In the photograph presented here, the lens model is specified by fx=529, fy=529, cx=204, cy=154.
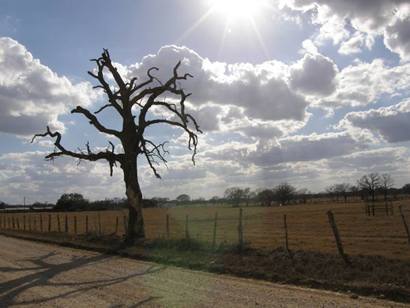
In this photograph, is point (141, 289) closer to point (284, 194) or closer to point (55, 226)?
point (55, 226)

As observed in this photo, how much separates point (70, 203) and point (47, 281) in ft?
455

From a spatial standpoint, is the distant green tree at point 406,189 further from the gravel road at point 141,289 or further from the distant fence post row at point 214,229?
the gravel road at point 141,289

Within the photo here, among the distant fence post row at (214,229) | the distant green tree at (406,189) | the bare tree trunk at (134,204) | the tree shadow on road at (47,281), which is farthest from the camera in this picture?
the distant green tree at (406,189)

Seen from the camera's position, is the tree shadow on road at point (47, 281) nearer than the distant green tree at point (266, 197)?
Yes

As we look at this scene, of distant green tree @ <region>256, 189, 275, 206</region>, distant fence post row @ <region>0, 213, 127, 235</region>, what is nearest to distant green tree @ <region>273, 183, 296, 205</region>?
distant green tree @ <region>256, 189, 275, 206</region>

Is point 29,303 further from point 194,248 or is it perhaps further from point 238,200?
point 238,200

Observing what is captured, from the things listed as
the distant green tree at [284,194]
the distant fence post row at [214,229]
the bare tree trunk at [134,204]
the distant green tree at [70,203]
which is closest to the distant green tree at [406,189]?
the distant green tree at [284,194]

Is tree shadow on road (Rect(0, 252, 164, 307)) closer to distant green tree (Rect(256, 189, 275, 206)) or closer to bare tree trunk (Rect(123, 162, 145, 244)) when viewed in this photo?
bare tree trunk (Rect(123, 162, 145, 244))

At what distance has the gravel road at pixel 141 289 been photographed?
10.2m

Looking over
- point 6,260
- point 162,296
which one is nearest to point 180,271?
point 162,296

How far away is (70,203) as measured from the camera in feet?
486

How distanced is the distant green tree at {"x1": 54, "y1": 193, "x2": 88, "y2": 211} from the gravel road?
132 meters

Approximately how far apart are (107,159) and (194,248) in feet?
27.3

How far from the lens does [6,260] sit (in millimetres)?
19859
